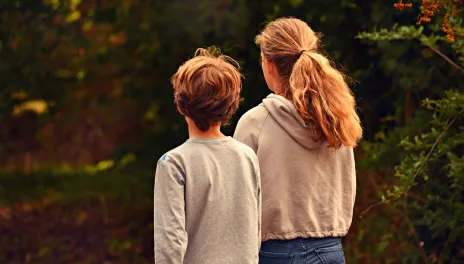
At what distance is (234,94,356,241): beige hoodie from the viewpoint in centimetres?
310

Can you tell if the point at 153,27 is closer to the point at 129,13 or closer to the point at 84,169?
the point at 129,13

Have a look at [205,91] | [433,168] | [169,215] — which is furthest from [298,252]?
[433,168]

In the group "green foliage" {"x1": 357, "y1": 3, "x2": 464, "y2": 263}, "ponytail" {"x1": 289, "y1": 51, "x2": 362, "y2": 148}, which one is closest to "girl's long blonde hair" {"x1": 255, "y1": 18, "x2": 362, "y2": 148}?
"ponytail" {"x1": 289, "y1": 51, "x2": 362, "y2": 148}

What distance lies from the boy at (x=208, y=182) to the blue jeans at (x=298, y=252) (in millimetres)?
139

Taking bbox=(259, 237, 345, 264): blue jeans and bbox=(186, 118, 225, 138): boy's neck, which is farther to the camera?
bbox=(259, 237, 345, 264): blue jeans

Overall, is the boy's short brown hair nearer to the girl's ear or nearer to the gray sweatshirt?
the gray sweatshirt

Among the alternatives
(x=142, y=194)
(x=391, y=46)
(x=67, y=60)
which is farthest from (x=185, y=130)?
(x=391, y=46)

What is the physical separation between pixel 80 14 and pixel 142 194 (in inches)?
45.8

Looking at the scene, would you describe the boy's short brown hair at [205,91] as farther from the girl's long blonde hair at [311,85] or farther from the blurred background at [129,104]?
the blurred background at [129,104]

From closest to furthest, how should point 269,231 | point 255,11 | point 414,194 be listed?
point 269,231 < point 414,194 < point 255,11

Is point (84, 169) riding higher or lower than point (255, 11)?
lower

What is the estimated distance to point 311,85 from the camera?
10.2ft

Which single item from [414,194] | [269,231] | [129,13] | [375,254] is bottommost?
[375,254]

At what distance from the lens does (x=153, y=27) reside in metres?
5.95
